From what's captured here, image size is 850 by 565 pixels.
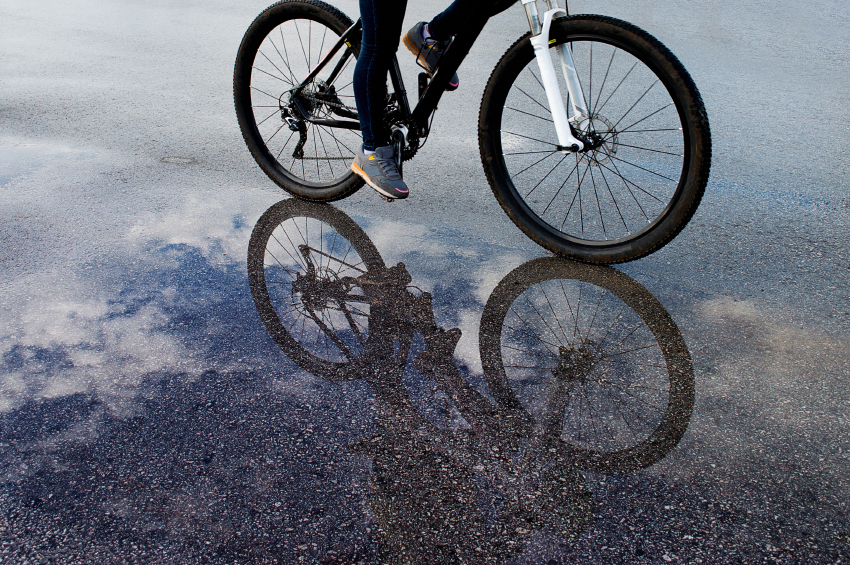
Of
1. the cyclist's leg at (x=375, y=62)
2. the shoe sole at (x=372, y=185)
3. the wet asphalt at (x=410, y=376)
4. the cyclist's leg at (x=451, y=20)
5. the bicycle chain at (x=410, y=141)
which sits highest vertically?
the cyclist's leg at (x=451, y=20)

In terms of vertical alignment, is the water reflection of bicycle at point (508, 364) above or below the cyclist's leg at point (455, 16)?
below

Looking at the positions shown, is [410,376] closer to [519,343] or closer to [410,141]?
[519,343]

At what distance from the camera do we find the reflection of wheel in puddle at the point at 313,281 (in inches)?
112

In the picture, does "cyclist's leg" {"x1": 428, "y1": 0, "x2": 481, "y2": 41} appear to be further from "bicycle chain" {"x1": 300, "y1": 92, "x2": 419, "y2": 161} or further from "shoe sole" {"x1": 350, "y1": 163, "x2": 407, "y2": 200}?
"shoe sole" {"x1": 350, "y1": 163, "x2": 407, "y2": 200}

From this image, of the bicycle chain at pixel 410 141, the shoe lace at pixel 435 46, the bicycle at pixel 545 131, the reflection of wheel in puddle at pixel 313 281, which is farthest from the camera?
the bicycle chain at pixel 410 141

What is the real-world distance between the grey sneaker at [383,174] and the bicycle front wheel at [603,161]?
467mm

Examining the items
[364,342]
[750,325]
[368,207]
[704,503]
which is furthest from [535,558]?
[368,207]

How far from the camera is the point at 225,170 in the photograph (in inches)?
178

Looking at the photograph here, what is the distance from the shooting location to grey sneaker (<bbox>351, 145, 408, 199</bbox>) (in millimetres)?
3570

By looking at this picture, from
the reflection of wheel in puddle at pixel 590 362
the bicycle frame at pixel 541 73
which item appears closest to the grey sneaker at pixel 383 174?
the bicycle frame at pixel 541 73

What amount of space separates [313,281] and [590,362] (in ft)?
4.44

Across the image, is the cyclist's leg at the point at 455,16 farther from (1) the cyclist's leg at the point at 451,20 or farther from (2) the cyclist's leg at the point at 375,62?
(2) the cyclist's leg at the point at 375,62

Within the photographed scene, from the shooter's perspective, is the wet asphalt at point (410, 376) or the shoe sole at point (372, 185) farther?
the shoe sole at point (372, 185)

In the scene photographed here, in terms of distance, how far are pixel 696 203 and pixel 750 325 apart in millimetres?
566
